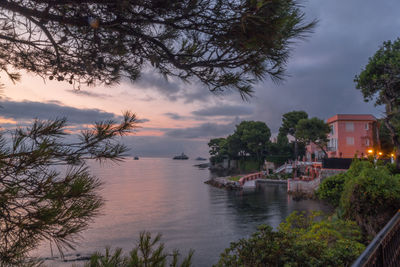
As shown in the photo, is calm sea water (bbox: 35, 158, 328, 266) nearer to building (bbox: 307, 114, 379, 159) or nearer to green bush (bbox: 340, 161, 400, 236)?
green bush (bbox: 340, 161, 400, 236)

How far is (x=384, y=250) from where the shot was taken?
105 inches

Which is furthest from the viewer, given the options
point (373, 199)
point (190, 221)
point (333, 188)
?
point (190, 221)

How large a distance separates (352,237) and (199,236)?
11855 mm

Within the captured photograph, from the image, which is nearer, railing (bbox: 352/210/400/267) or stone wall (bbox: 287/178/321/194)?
railing (bbox: 352/210/400/267)

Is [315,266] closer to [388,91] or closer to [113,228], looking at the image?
[388,91]

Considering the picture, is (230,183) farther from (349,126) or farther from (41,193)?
(41,193)

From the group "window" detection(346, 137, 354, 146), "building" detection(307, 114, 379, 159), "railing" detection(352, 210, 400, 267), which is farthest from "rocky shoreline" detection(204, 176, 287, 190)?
"railing" detection(352, 210, 400, 267)

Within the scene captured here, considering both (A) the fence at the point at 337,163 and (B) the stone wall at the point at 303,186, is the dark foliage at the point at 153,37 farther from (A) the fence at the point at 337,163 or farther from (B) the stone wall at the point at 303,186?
(B) the stone wall at the point at 303,186

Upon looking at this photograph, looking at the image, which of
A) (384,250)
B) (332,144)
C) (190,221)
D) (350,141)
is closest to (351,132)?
(350,141)

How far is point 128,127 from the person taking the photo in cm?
242

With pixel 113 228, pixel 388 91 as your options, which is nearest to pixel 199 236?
pixel 113 228

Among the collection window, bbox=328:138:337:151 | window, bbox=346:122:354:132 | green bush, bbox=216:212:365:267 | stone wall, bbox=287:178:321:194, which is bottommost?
stone wall, bbox=287:178:321:194

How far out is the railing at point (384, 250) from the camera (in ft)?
6.87

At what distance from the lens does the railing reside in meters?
2.10
